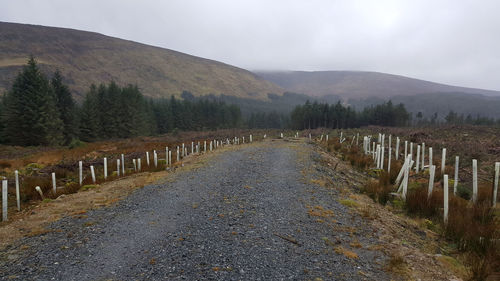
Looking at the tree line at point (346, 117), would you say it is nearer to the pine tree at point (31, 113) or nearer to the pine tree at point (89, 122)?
the pine tree at point (89, 122)

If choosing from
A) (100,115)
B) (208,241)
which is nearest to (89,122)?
(100,115)

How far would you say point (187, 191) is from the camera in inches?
378

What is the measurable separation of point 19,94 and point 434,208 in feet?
148

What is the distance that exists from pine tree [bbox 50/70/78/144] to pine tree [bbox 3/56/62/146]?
128 inches

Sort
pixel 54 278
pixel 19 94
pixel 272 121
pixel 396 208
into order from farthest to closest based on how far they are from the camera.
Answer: pixel 272 121
pixel 19 94
pixel 396 208
pixel 54 278

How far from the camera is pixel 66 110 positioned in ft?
134

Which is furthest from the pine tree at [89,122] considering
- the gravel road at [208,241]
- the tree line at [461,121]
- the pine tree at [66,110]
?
the tree line at [461,121]

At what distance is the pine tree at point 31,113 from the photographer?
1359 inches

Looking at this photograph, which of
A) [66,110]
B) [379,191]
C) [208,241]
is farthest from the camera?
[66,110]

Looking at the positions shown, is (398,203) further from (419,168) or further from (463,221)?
(419,168)

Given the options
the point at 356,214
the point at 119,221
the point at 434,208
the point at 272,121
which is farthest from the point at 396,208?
the point at 272,121

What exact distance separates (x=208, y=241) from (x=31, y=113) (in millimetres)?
39544

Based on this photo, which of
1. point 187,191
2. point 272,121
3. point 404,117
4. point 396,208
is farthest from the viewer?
point 272,121

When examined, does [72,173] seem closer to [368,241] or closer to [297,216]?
[297,216]
